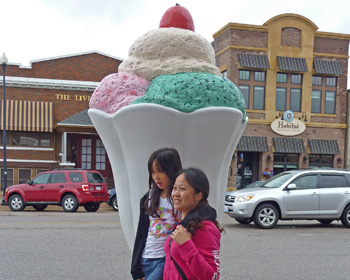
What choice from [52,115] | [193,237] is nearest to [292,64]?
[52,115]

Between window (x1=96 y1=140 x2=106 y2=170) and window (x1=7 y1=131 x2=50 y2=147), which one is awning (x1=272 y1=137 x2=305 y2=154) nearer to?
window (x1=96 y1=140 x2=106 y2=170)

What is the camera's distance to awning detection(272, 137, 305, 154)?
22625 millimetres

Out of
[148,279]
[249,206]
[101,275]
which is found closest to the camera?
[148,279]

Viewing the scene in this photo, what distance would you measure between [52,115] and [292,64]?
12937mm

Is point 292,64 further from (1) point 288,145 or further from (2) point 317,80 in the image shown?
(1) point 288,145

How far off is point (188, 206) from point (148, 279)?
61cm

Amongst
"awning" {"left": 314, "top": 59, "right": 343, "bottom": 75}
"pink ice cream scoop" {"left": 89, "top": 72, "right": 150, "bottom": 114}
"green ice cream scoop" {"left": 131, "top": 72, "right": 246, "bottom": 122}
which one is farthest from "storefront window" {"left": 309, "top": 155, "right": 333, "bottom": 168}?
"pink ice cream scoop" {"left": 89, "top": 72, "right": 150, "bottom": 114}

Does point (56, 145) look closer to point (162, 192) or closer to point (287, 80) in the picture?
point (287, 80)

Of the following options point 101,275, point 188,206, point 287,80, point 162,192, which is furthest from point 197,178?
point 287,80

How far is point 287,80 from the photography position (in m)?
23.0

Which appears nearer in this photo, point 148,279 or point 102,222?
point 148,279

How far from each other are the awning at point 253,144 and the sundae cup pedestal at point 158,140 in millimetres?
19073

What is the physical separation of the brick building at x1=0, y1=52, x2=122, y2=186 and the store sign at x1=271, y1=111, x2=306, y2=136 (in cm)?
938

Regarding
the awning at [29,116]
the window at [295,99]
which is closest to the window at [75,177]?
the awning at [29,116]
